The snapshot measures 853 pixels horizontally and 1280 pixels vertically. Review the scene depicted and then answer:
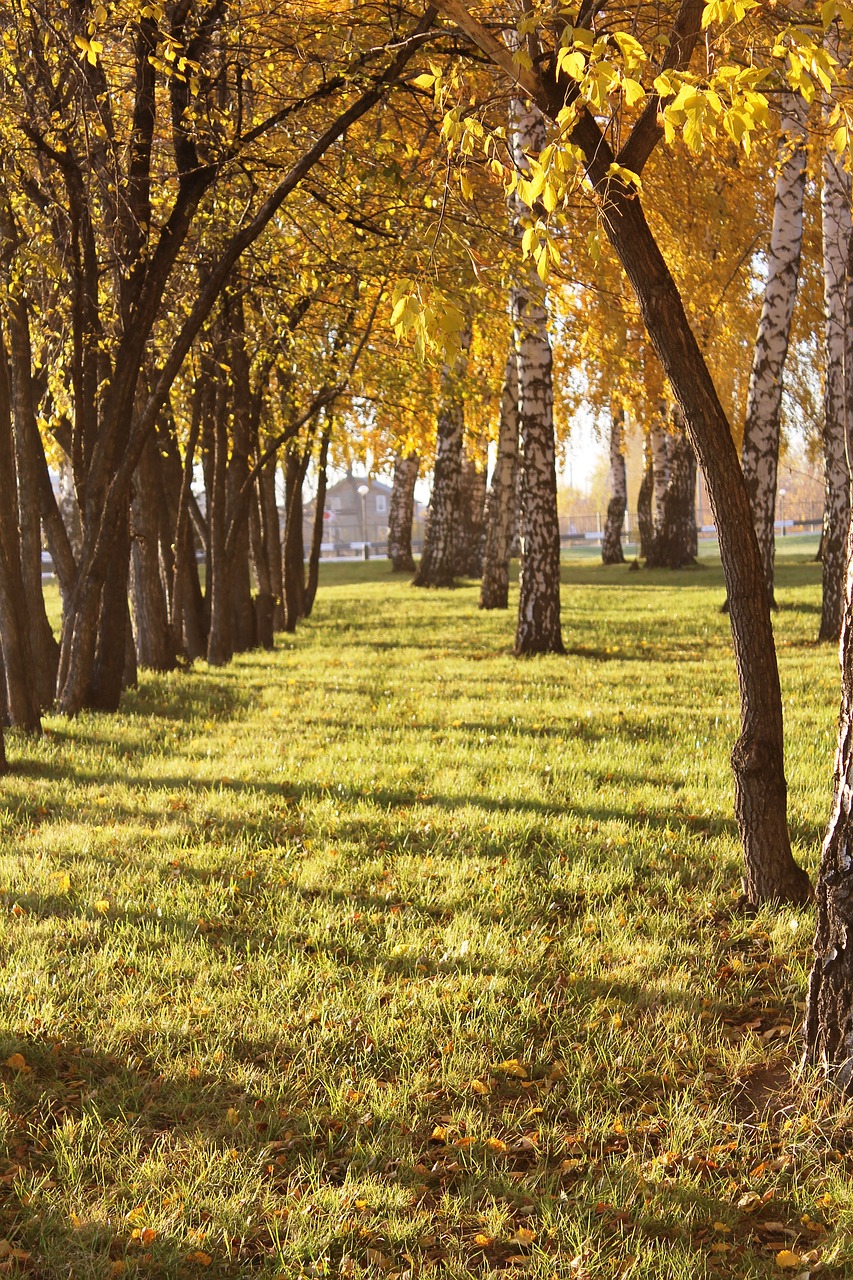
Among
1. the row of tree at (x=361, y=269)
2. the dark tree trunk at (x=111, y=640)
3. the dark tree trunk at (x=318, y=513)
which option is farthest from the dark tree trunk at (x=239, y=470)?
the dark tree trunk at (x=111, y=640)

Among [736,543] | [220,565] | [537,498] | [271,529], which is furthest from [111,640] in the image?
[271,529]

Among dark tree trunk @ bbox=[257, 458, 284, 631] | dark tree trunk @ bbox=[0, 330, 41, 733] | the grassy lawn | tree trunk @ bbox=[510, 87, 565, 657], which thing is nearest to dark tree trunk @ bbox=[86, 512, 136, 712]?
dark tree trunk @ bbox=[0, 330, 41, 733]

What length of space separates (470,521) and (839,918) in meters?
26.0

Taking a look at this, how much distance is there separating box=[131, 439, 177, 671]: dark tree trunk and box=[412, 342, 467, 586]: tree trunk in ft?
36.0

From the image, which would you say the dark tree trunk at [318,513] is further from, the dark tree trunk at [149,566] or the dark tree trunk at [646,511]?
the dark tree trunk at [646,511]

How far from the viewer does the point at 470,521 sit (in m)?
29.2

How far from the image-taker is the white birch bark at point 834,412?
42.9 ft

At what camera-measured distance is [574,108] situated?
11.8 ft

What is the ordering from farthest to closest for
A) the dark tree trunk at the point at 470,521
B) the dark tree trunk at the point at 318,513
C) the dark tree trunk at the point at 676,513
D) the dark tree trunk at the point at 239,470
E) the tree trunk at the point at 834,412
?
1. the dark tree trunk at the point at 470,521
2. the dark tree trunk at the point at 676,513
3. the dark tree trunk at the point at 318,513
4. the dark tree trunk at the point at 239,470
5. the tree trunk at the point at 834,412

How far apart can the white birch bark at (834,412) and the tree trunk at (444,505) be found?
948 centimetres

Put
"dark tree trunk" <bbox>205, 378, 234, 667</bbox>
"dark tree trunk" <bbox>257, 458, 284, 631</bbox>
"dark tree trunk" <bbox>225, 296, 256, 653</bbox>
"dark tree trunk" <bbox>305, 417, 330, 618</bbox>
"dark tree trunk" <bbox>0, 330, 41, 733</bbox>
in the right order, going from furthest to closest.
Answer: "dark tree trunk" <bbox>305, 417, 330, 618</bbox>, "dark tree trunk" <bbox>257, 458, 284, 631</bbox>, "dark tree trunk" <bbox>205, 378, 234, 667</bbox>, "dark tree trunk" <bbox>225, 296, 256, 653</bbox>, "dark tree trunk" <bbox>0, 330, 41, 733</bbox>

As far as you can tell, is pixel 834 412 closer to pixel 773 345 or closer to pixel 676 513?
pixel 773 345

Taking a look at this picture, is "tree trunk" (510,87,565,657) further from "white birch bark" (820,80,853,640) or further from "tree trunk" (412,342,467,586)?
"tree trunk" (412,342,467,586)

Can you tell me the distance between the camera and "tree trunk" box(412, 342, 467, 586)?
78.8ft
